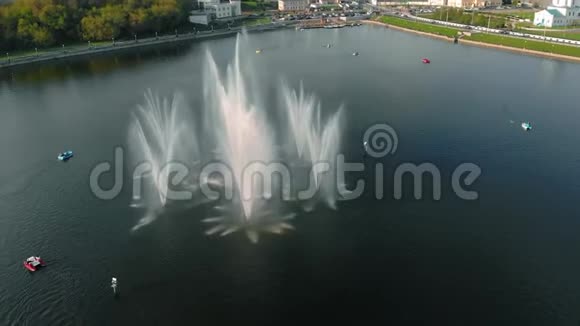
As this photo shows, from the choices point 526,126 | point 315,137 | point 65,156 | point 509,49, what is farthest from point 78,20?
point 526,126

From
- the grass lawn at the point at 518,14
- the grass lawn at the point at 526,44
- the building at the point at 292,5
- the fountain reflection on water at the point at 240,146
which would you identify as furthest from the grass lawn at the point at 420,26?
the fountain reflection on water at the point at 240,146

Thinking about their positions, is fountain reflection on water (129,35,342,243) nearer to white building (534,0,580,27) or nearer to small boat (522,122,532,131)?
small boat (522,122,532,131)

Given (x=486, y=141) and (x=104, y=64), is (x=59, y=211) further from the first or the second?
(x=104, y=64)

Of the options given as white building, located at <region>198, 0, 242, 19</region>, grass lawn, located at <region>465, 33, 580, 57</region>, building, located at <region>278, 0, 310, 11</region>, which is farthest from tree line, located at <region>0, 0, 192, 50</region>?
grass lawn, located at <region>465, 33, 580, 57</region>

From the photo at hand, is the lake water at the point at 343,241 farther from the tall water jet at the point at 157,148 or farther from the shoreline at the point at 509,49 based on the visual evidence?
the shoreline at the point at 509,49

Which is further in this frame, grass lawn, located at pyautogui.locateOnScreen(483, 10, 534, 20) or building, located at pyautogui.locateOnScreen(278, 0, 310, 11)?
building, located at pyautogui.locateOnScreen(278, 0, 310, 11)

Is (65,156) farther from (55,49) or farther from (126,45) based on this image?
(126,45)
